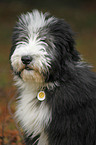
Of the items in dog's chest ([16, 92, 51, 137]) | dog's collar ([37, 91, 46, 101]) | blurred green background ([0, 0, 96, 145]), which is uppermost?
blurred green background ([0, 0, 96, 145])

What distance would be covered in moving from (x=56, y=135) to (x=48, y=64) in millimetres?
866

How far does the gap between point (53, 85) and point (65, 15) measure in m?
14.9

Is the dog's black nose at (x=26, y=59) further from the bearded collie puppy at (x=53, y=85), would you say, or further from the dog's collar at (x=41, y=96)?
the dog's collar at (x=41, y=96)

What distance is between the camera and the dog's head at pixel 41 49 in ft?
9.70

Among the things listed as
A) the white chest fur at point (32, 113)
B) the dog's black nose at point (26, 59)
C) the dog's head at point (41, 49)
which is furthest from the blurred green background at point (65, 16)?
the dog's black nose at point (26, 59)

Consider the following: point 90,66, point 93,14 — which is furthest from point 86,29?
point 90,66

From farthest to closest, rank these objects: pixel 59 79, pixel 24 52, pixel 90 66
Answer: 1. pixel 90 66
2. pixel 59 79
3. pixel 24 52

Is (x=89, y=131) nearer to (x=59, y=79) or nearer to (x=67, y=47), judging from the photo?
(x=59, y=79)

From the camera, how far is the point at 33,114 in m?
3.21

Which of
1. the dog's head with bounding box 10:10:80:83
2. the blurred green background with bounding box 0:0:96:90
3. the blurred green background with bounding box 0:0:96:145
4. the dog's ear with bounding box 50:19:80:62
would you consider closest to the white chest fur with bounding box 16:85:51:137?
the dog's head with bounding box 10:10:80:83

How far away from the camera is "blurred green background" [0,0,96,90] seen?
1375 cm

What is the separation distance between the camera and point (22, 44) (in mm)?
3141

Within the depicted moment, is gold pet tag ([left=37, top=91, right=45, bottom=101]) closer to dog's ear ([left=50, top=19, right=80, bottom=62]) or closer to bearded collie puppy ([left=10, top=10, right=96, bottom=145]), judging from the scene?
bearded collie puppy ([left=10, top=10, right=96, bottom=145])

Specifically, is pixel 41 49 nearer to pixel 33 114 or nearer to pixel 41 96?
pixel 41 96
